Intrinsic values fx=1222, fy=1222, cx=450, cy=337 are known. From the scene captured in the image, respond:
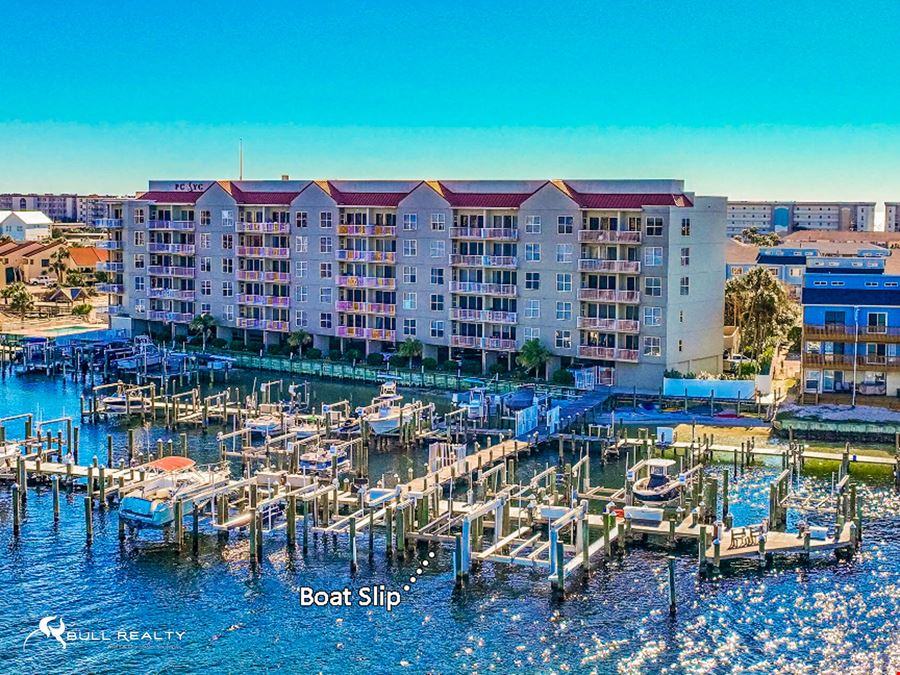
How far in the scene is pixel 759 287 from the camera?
339ft

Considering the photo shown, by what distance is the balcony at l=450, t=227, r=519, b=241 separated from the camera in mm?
102812

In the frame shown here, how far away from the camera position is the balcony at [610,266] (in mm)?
96125

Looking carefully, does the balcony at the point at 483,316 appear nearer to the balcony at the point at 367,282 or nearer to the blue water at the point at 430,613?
the balcony at the point at 367,282

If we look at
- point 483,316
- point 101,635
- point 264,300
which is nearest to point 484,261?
point 483,316

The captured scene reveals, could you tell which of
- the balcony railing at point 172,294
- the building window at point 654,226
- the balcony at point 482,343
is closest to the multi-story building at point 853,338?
the building window at point 654,226

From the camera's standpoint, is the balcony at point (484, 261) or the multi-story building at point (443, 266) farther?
the balcony at point (484, 261)

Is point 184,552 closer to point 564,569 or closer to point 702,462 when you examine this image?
point 564,569

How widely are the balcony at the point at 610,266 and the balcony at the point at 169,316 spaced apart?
45.1 m

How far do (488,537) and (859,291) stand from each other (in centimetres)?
4061

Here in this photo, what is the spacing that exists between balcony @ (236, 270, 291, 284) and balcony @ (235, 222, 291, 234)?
13.1 ft

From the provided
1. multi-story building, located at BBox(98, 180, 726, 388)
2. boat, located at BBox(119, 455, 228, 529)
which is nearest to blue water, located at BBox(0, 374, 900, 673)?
boat, located at BBox(119, 455, 228, 529)

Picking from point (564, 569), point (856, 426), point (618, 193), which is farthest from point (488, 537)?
point (618, 193)

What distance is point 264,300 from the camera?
391 ft

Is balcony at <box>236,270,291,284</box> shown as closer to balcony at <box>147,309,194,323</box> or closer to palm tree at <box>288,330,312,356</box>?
palm tree at <box>288,330,312,356</box>
